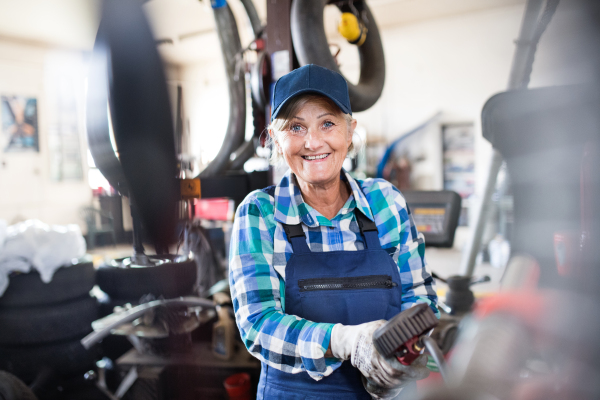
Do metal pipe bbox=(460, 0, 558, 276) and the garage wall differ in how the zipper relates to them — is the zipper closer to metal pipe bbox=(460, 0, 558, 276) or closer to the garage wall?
metal pipe bbox=(460, 0, 558, 276)

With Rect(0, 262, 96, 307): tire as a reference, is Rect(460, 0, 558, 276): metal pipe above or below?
above

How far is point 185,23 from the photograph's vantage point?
9.64ft

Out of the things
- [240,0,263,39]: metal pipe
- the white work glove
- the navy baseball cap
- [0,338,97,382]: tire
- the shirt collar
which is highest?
[240,0,263,39]: metal pipe

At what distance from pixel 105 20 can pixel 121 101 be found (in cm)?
23

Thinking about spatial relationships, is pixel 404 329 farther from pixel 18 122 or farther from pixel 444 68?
pixel 444 68

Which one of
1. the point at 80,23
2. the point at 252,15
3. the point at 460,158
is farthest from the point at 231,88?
the point at 460,158

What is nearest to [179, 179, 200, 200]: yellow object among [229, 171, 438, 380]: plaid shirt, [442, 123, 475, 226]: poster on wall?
[229, 171, 438, 380]: plaid shirt

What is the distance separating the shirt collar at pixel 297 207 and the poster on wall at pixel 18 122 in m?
1.43

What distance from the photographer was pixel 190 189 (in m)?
1.63

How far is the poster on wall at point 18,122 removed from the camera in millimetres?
1747

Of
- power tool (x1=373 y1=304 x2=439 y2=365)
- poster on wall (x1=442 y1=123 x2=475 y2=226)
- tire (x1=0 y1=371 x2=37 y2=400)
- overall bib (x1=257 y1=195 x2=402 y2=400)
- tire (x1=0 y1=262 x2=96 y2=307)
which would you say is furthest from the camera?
poster on wall (x1=442 y1=123 x2=475 y2=226)

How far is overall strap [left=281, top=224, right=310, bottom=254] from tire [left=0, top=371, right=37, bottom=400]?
1350mm

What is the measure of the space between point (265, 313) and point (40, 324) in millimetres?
1492

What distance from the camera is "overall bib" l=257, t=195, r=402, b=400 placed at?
0.97 meters
